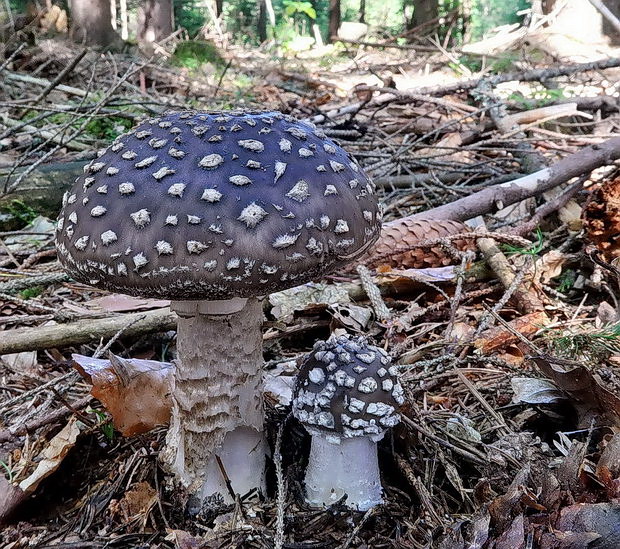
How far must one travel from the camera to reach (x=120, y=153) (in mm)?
2027

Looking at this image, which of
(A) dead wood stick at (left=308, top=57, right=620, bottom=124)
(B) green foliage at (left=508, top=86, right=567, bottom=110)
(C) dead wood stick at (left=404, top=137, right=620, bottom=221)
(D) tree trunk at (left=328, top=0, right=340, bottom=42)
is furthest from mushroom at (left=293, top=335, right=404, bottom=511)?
(D) tree trunk at (left=328, top=0, right=340, bottom=42)

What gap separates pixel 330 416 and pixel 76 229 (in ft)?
3.61

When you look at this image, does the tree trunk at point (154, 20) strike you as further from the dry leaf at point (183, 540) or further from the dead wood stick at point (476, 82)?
the dry leaf at point (183, 540)

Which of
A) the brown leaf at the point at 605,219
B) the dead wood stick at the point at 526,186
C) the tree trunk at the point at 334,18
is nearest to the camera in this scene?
the brown leaf at the point at 605,219

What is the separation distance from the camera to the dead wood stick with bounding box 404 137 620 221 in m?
4.20

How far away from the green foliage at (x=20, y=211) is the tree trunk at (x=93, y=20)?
7.58 m

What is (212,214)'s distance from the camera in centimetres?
178

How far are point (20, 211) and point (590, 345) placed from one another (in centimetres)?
423

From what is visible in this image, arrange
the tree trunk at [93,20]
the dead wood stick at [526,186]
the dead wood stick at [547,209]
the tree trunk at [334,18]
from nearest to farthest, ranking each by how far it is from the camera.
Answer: the dead wood stick at [547,209], the dead wood stick at [526,186], the tree trunk at [93,20], the tree trunk at [334,18]

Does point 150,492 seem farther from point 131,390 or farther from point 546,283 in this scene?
point 546,283

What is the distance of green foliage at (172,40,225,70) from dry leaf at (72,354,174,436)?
A: 9.48 meters

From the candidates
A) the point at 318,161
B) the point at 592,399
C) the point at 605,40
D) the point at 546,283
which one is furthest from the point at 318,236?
the point at 605,40

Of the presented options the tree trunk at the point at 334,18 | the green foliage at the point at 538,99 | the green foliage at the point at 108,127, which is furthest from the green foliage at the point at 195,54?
the tree trunk at the point at 334,18

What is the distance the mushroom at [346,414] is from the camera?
7.14 feet
